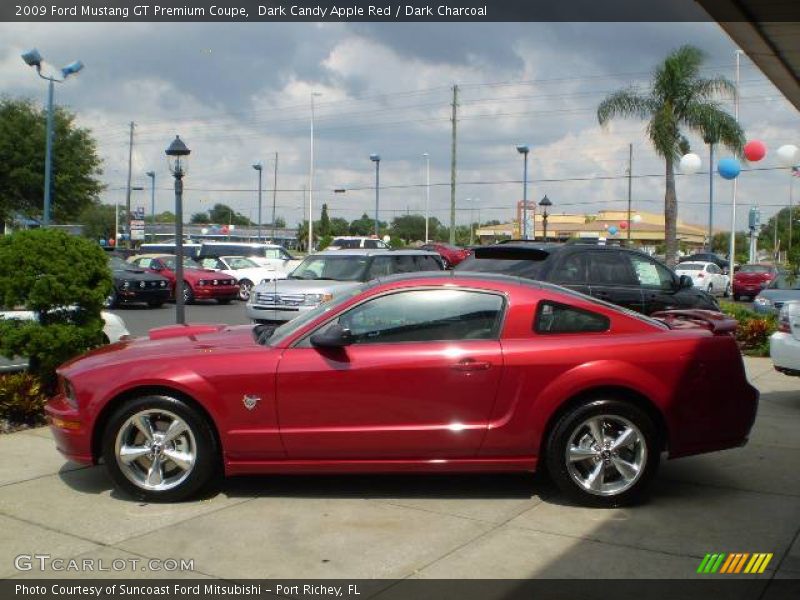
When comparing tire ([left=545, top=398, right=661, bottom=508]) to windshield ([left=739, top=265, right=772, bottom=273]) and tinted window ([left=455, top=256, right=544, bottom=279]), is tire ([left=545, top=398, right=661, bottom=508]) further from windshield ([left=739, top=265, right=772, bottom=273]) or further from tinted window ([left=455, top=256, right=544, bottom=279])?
windshield ([left=739, top=265, right=772, bottom=273])

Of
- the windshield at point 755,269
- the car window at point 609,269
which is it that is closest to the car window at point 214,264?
the car window at point 609,269

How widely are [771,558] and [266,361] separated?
3143 mm

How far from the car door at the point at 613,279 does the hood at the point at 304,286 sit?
4348 mm

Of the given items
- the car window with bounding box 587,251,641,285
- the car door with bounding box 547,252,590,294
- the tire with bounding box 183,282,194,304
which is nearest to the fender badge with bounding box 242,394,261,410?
the car door with bounding box 547,252,590,294

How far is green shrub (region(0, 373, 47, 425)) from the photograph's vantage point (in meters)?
7.59

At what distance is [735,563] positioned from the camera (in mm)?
4582

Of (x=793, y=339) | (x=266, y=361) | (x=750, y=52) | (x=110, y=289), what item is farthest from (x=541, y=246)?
(x=266, y=361)

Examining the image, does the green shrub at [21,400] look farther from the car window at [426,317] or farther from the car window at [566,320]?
the car window at [566,320]

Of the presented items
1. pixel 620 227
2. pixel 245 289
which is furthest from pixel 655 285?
pixel 620 227

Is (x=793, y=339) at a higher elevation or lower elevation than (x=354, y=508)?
higher

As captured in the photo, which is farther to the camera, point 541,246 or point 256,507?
point 541,246

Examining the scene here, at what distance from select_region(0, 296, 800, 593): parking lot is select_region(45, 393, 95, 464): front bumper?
0.31 metres

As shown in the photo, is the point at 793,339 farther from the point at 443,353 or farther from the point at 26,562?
the point at 26,562

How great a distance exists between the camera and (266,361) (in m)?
5.47
